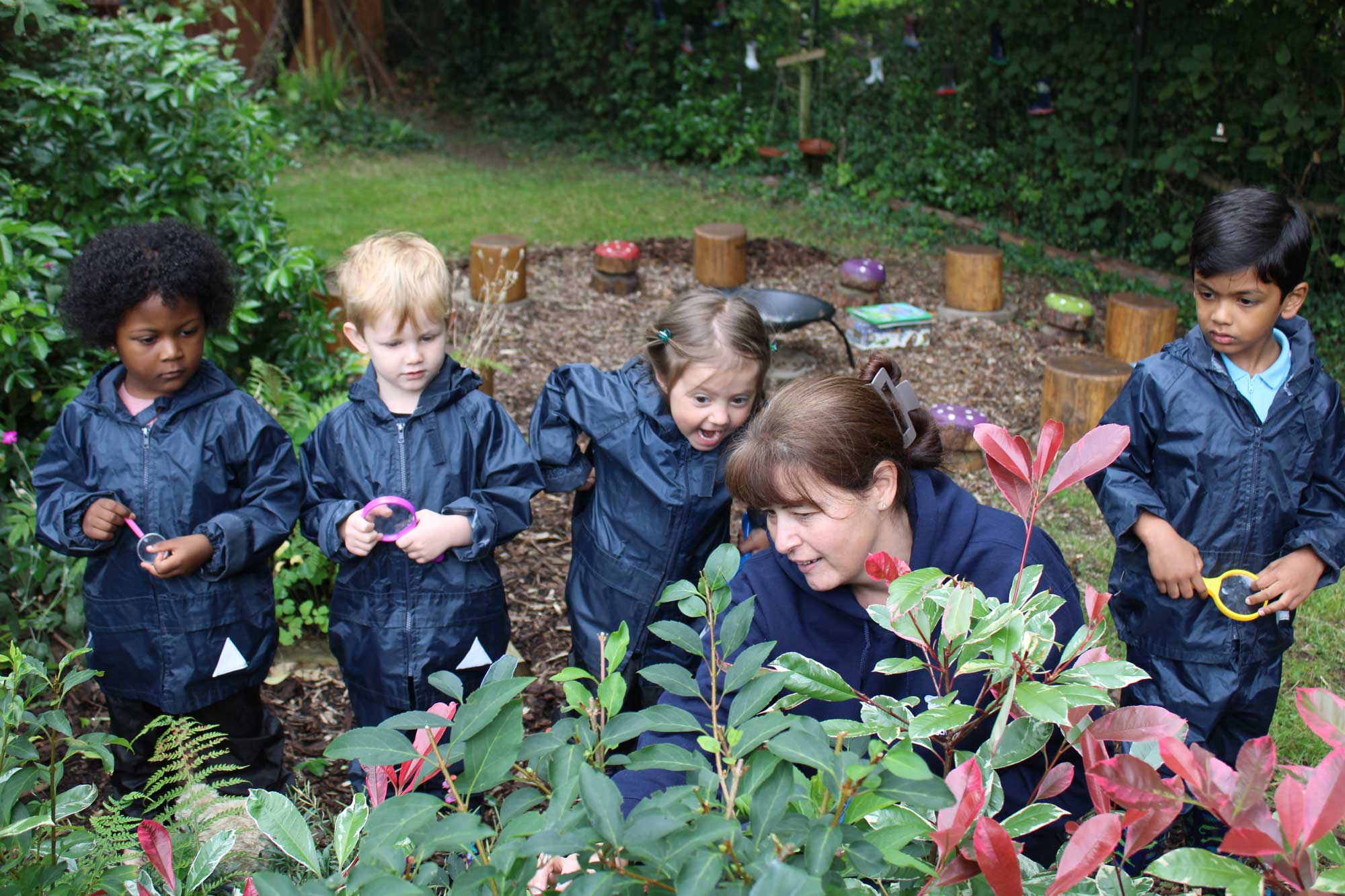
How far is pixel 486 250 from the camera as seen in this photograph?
696 cm

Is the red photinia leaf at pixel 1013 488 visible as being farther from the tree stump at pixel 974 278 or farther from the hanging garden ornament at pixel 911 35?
the hanging garden ornament at pixel 911 35

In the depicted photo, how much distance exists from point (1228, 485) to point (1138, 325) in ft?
12.5

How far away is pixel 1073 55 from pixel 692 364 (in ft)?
23.1

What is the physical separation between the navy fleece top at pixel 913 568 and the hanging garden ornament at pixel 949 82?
327 inches

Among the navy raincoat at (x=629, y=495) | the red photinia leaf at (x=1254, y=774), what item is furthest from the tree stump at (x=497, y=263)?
the red photinia leaf at (x=1254, y=774)

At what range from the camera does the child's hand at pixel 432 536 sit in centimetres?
259

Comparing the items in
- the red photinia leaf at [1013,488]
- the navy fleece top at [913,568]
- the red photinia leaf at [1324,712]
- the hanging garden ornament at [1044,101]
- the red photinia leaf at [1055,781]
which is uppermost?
the hanging garden ornament at [1044,101]

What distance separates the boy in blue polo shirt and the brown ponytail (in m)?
1.03

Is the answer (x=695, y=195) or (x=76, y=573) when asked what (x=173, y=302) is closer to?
(x=76, y=573)

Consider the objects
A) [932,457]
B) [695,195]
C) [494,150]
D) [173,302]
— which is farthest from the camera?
[494,150]

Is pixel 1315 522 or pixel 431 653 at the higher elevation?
pixel 1315 522

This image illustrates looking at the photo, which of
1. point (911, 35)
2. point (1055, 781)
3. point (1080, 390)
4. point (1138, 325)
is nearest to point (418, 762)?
point (1055, 781)

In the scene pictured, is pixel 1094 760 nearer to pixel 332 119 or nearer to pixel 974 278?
pixel 974 278

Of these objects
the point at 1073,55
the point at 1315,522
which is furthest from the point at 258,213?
the point at 1073,55
